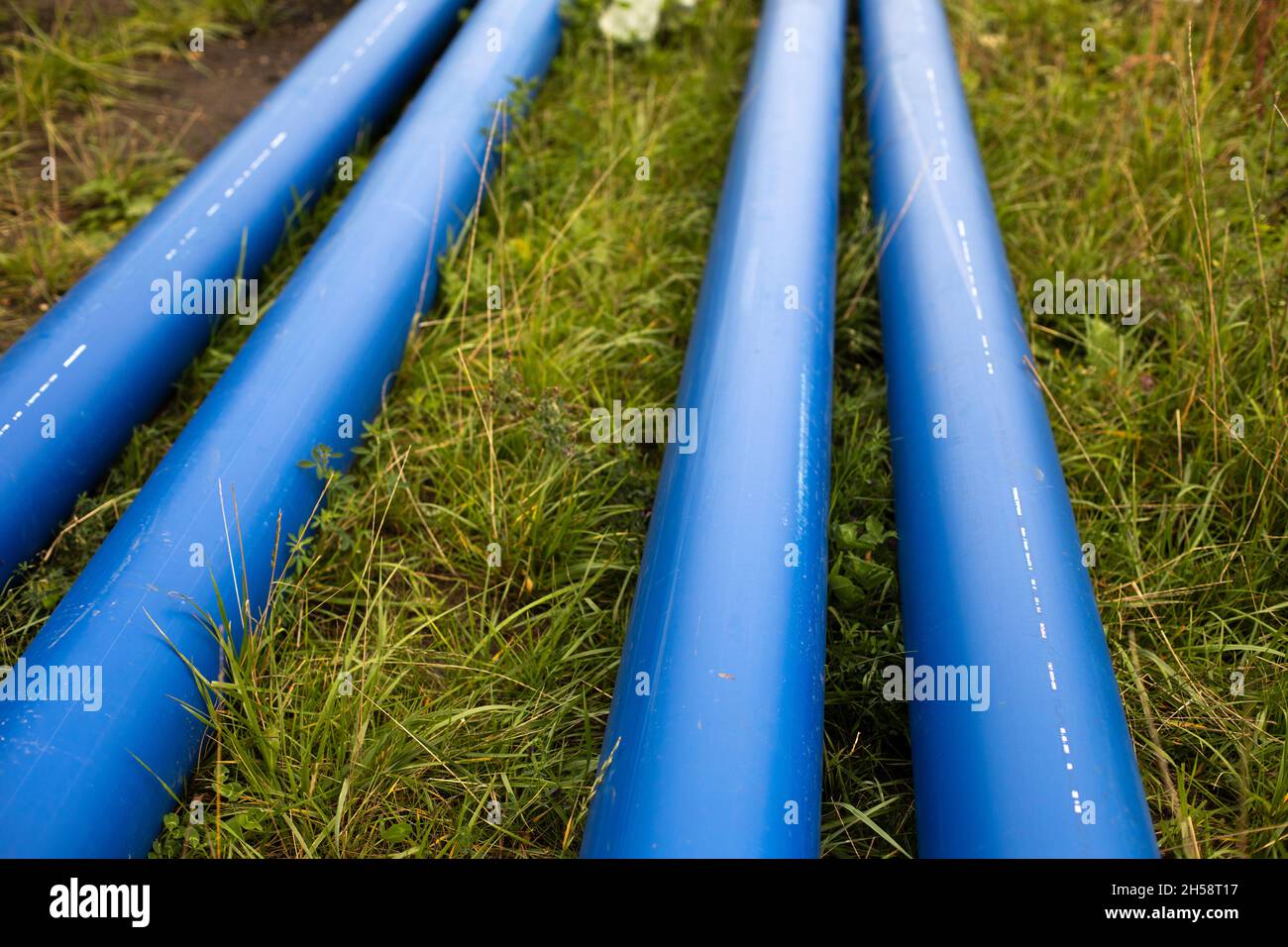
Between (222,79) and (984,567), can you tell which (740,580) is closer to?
(984,567)

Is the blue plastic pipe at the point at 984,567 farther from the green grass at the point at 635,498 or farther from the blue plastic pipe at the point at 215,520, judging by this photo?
the blue plastic pipe at the point at 215,520

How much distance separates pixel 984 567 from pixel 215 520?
1666mm


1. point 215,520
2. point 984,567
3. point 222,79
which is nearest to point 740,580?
point 984,567

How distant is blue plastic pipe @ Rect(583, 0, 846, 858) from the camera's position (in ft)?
5.70

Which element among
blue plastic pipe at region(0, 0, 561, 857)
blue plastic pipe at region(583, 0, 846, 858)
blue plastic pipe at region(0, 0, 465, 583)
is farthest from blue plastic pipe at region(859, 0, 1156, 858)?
blue plastic pipe at region(0, 0, 465, 583)

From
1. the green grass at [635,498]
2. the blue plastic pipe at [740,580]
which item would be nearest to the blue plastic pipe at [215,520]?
the green grass at [635,498]

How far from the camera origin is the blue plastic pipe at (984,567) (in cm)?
175

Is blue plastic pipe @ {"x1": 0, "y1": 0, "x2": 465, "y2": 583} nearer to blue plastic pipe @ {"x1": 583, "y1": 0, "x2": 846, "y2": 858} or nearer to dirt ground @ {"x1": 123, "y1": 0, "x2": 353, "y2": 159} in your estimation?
dirt ground @ {"x1": 123, "y1": 0, "x2": 353, "y2": 159}

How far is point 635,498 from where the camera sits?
2.83 metres

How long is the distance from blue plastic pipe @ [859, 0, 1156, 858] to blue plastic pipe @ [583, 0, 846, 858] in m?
0.22

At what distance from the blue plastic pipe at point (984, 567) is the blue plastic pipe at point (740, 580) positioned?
0.22m
